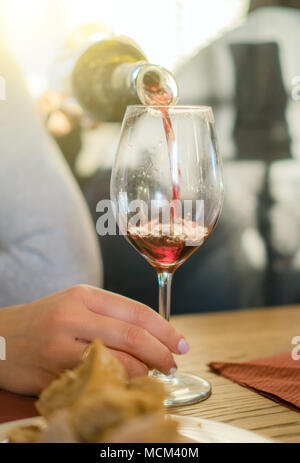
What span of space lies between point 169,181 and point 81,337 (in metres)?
0.15

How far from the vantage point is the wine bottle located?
Answer: 23.4 inches

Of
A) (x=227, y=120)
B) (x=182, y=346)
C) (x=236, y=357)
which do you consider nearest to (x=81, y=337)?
(x=182, y=346)

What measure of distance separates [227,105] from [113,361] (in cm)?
179

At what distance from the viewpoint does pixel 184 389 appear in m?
0.49

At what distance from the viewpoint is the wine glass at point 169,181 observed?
488mm

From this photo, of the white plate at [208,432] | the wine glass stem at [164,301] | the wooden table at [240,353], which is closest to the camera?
the white plate at [208,432]

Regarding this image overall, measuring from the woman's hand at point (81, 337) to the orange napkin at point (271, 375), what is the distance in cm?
8

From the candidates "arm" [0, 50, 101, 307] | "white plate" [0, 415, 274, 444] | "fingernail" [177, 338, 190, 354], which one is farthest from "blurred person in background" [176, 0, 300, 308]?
"white plate" [0, 415, 274, 444]

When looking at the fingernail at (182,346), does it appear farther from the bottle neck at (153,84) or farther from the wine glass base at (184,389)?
the bottle neck at (153,84)
